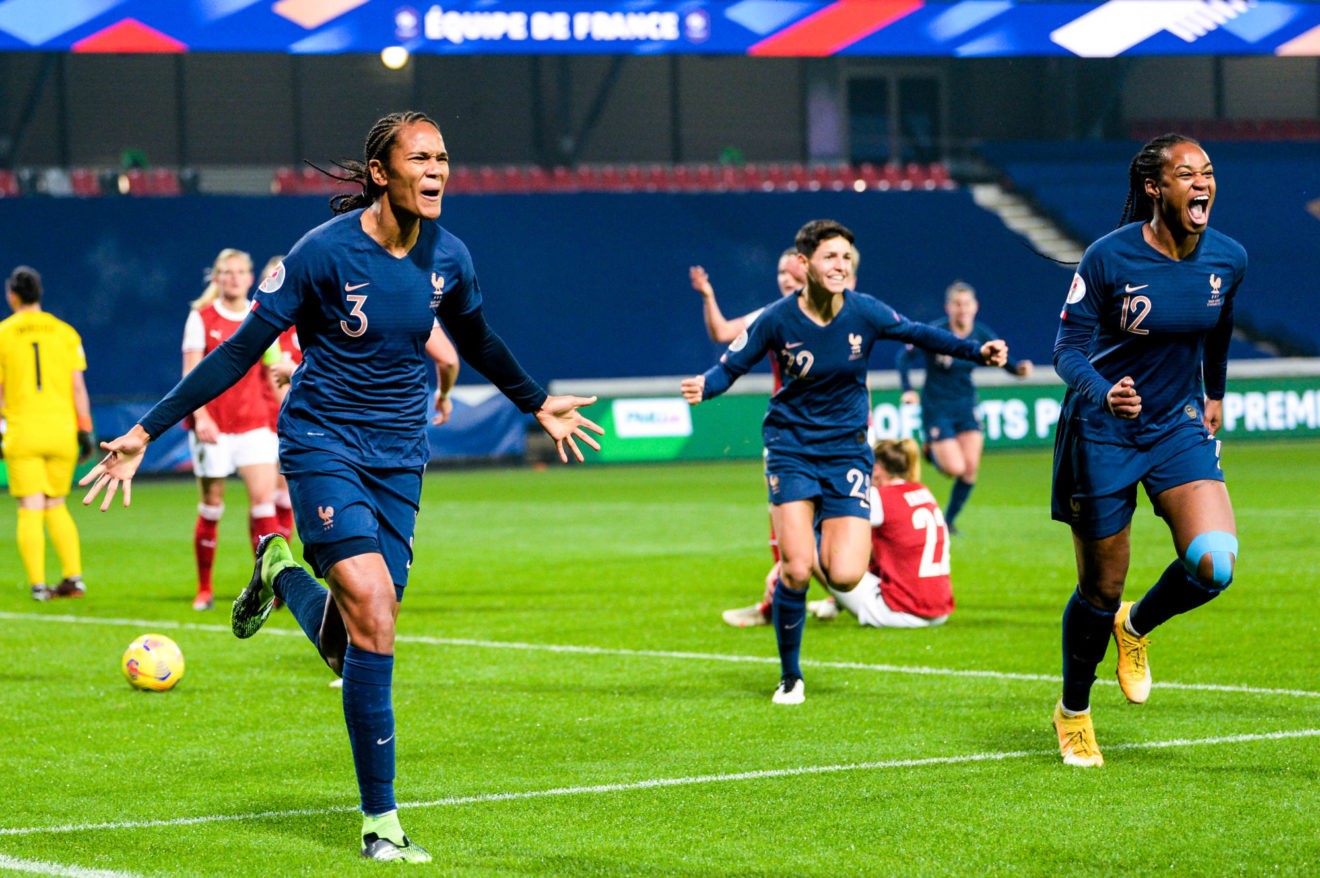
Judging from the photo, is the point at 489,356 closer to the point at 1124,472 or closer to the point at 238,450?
the point at 1124,472

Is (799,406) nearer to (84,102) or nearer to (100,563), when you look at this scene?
(100,563)

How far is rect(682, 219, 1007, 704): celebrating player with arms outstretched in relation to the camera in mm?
8609

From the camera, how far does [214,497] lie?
12.5 meters

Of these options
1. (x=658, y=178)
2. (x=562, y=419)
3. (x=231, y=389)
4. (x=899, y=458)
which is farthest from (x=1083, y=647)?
(x=658, y=178)

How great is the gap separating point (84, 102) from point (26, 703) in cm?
2816

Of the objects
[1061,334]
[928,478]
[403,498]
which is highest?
[1061,334]

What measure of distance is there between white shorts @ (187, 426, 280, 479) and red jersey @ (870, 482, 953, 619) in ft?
12.9

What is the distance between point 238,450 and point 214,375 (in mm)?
6711

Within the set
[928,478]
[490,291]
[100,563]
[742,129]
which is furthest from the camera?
[742,129]

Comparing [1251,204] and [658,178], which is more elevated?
[658,178]

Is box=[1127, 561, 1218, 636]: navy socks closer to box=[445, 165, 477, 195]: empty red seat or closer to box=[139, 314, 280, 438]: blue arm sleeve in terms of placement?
box=[139, 314, 280, 438]: blue arm sleeve

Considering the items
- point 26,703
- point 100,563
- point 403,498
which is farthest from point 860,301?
point 100,563

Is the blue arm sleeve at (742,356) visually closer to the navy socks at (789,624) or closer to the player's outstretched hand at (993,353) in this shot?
the navy socks at (789,624)

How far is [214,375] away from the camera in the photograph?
560 centimetres
